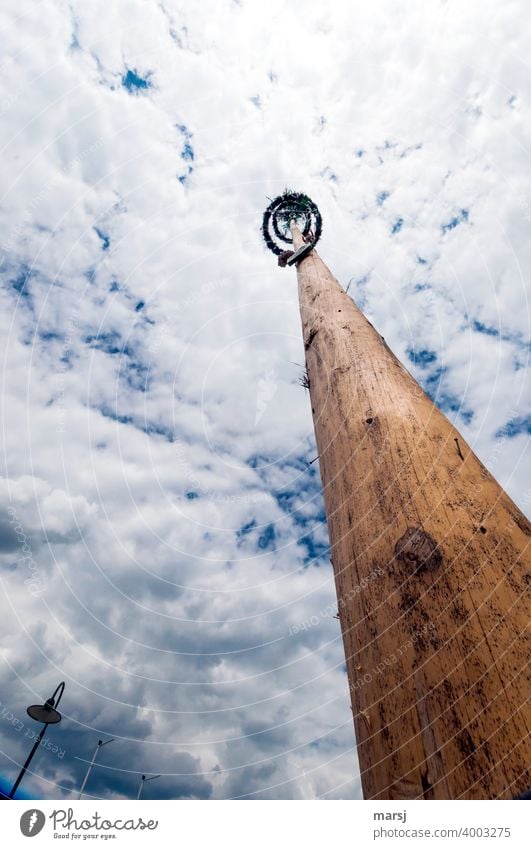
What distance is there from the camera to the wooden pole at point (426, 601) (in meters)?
0.96

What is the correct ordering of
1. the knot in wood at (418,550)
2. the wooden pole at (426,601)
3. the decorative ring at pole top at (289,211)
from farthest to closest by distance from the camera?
the decorative ring at pole top at (289,211), the knot in wood at (418,550), the wooden pole at (426,601)

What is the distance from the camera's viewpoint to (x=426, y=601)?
120 cm

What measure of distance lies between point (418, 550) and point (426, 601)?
0.16 metres

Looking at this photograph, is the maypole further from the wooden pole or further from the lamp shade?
the lamp shade

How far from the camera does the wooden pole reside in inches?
37.9

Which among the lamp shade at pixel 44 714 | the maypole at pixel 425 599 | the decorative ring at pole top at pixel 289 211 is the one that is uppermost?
the decorative ring at pole top at pixel 289 211

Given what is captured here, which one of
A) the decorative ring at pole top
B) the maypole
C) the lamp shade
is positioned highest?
the decorative ring at pole top

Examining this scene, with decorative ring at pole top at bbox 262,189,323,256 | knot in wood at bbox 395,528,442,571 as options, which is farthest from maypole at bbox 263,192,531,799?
decorative ring at pole top at bbox 262,189,323,256

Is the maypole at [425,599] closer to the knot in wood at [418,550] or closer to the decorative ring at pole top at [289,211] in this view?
the knot in wood at [418,550]

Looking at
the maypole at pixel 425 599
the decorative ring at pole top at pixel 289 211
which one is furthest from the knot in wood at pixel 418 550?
the decorative ring at pole top at pixel 289 211

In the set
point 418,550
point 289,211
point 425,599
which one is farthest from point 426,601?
point 289,211

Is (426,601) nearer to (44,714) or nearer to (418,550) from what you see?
(418,550)
